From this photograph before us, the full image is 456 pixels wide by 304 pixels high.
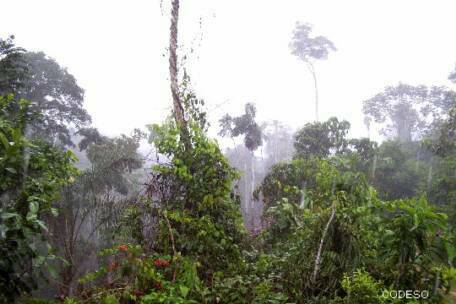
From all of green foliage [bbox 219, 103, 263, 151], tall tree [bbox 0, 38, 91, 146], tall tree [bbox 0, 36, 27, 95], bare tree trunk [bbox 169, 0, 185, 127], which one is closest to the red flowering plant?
bare tree trunk [bbox 169, 0, 185, 127]

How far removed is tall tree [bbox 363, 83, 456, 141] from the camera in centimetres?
3127

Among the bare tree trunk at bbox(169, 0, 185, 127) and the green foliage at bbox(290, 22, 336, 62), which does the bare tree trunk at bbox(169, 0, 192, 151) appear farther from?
the green foliage at bbox(290, 22, 336, 62)

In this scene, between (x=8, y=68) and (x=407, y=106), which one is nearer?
(x=8, y=68)

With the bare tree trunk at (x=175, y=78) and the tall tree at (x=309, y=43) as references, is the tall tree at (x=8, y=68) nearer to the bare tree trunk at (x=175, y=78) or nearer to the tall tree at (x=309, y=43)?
the bare tree trunk at (x=175, y=78)

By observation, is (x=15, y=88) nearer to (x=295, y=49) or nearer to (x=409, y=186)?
(x=409, y=186)

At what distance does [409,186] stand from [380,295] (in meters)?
18.6

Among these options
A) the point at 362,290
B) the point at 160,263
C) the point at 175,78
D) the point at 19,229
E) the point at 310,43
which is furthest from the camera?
the point at 310,43

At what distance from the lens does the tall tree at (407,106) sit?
31266 mm

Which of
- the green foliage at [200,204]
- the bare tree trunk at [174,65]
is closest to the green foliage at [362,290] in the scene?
the green foliage at [200,204]

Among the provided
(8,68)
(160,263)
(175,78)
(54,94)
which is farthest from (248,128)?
(160,263)

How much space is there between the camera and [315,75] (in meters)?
35.1

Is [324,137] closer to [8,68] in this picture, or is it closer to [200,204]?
[8,68]

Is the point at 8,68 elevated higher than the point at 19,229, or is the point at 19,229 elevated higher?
the point at 8,68

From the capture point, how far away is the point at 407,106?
33.3m
